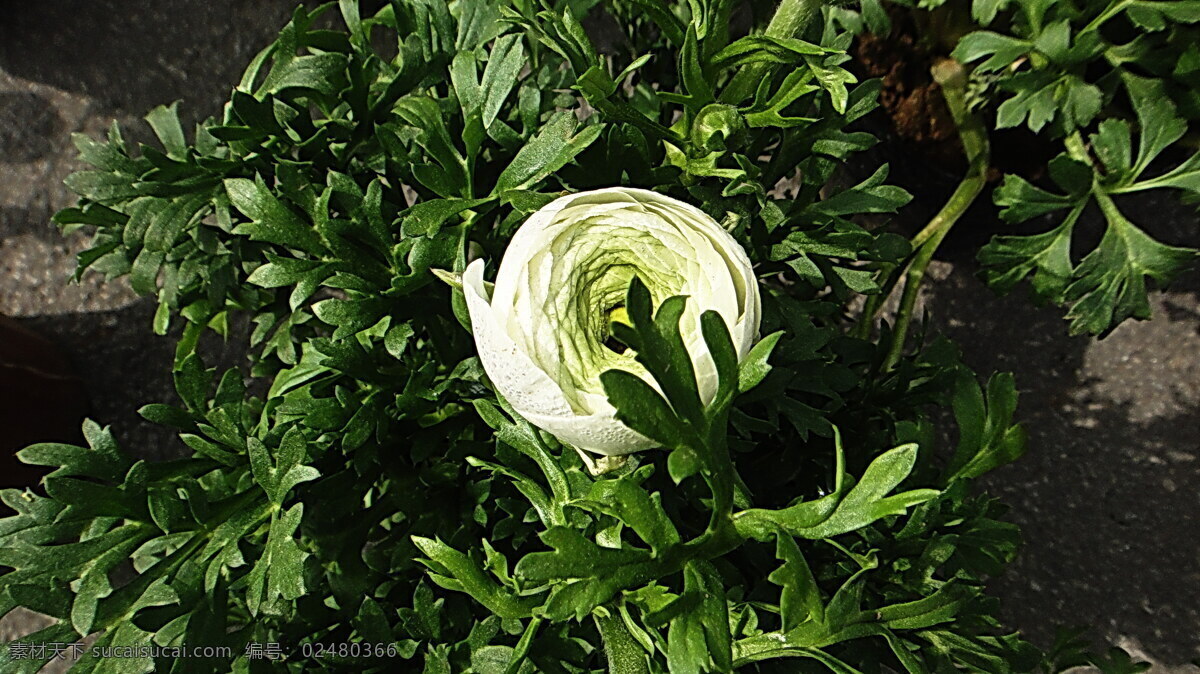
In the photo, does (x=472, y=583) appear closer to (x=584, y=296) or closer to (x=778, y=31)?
(x=584, y=296)

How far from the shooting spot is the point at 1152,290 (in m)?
0.74

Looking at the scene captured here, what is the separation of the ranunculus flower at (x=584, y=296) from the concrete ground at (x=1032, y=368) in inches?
19.6

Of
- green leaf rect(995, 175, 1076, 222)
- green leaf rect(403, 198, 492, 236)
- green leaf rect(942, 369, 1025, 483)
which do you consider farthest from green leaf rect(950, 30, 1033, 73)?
green leaf rect(403, 198, 492, 236)

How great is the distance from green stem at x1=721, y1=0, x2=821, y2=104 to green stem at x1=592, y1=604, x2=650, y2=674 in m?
0.23

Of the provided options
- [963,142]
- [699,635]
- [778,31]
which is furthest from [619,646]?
[963,142]

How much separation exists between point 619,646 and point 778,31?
0.93 ft

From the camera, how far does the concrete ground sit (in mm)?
749

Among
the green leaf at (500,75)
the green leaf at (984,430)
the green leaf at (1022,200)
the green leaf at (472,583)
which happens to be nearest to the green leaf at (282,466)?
the green leaf at (472,583)

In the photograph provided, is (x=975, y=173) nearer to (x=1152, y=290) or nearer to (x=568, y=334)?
(x=1152, y=290)

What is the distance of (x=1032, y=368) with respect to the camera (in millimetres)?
772

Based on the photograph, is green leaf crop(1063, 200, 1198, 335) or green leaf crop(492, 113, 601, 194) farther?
green leaf crop(1063, 200, 1198, 335)

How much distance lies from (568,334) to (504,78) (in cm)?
15

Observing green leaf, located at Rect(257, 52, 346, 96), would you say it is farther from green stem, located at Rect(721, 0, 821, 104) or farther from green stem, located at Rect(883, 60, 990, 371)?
green stem, located at Rect(883, 60, 990, 371)

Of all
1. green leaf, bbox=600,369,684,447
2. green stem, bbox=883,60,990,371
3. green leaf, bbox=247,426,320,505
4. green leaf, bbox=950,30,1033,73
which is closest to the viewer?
green leaf, bbox=600,369,684,447
